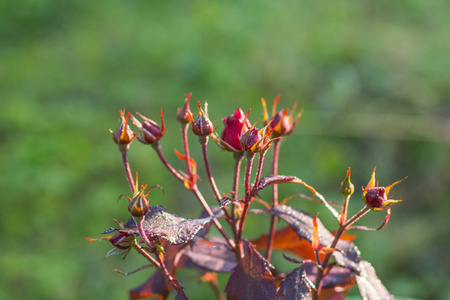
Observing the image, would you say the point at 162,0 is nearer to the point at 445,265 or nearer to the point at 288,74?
the point at 288,74

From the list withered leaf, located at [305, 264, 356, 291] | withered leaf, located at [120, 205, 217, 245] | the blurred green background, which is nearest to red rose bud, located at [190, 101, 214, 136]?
withered leaf, located at [120, 205, 217, 245]

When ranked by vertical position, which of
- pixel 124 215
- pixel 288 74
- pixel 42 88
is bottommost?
pixel 124 215

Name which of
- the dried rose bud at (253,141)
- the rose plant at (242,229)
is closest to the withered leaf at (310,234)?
the rose plant at (242,229)

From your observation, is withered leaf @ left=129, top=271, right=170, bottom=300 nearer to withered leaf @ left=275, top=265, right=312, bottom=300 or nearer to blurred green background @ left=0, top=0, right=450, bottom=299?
withered leaf @ left=275, top=265, right=312, bottom=300

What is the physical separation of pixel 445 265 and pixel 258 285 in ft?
4.32

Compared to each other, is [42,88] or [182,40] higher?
[182,40]

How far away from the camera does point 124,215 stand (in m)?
1.83

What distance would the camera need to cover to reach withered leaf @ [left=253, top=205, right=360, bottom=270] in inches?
22.0

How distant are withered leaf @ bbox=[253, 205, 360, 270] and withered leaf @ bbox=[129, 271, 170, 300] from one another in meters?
0.18

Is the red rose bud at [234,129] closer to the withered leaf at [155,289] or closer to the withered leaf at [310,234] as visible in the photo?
the withered leaf at [310,234]

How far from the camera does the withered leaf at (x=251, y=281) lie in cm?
53

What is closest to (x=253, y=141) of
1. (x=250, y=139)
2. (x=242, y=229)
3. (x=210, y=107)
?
(x=250, y=139)

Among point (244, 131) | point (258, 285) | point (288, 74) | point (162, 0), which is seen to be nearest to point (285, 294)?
point (258, 285)

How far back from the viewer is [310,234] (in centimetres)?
57
